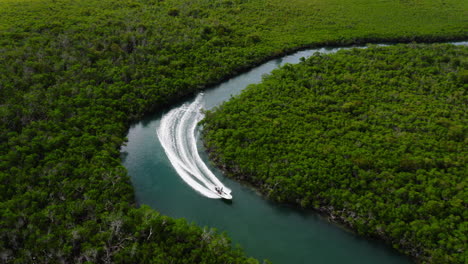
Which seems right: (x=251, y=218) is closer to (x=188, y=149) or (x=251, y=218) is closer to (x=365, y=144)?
(x=188, y=149)

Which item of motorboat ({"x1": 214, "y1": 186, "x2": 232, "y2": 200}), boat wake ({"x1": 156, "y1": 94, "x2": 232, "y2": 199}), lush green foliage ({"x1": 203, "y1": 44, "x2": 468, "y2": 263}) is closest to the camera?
lush green foliage ({"x1": 203, "y1": 44, "x2": 468, "y2": 263})

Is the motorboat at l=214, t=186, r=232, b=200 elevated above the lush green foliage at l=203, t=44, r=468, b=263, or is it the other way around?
the lush green foliage at l=203, t=44, r=468, b=263

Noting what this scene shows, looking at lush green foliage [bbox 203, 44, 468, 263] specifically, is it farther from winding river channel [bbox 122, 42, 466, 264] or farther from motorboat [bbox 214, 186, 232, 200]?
motorboat [bbox 214, 186, 232, 200]

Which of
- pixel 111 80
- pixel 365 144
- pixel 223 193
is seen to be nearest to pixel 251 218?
pixel 223 193

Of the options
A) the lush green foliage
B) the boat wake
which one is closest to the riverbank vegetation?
the boat wake

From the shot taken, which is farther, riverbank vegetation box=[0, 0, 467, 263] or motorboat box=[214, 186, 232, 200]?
motorboat box=[214, 186, 232, 200]
